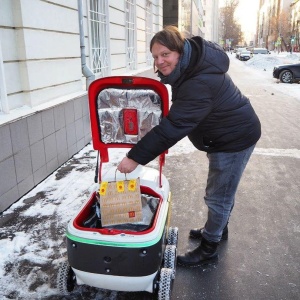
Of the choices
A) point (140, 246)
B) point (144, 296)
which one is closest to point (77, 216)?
point (140, 246)

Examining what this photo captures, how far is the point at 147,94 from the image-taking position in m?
2.51

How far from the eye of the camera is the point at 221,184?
2648mm

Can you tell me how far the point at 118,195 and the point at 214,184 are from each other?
82cm

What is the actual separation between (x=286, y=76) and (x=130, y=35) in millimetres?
9438

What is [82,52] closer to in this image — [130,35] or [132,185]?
[132,185]

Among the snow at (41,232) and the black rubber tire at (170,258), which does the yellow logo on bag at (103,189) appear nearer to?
the black rubber tire at (170,258)

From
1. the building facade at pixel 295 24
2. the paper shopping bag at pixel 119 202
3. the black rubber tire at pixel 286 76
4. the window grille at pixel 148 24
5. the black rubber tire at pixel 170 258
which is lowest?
the black rubber tire at pixel 170 258

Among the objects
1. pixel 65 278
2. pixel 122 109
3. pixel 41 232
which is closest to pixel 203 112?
pixel 122 109

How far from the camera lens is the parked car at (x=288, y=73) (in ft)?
53.1

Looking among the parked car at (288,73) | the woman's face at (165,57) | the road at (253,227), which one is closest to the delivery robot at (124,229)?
the woman's face at (165,57)

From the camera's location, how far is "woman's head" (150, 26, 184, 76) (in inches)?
85.6

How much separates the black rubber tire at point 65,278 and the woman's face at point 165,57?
150cm

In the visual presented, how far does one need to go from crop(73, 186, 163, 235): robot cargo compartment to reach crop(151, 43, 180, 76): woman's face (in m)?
0.91

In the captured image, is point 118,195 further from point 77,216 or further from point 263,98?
point 263,98
